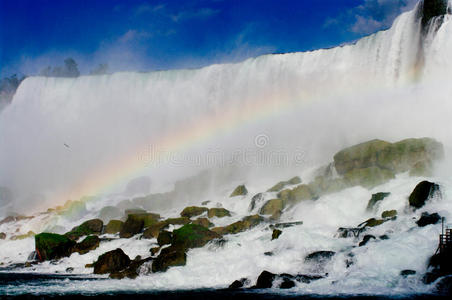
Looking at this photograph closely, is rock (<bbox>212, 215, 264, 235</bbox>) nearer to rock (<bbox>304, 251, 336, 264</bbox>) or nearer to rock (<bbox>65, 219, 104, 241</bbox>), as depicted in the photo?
rock (<bbox>304, 251, 336, 264</bbox>)

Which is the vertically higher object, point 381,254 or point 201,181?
point 201,181

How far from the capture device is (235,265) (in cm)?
1825

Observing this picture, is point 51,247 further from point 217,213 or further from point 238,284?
point 238,284

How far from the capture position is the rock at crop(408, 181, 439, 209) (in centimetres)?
2056

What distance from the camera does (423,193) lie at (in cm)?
2080

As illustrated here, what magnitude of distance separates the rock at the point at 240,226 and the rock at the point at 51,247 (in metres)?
9.80

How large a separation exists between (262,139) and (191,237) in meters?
31.9

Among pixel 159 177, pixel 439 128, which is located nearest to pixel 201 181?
pixel 159 177

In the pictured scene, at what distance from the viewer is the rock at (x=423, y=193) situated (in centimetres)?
2056

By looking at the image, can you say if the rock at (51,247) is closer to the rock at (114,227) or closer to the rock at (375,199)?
the rock at (114,227)

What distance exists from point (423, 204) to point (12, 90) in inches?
4704

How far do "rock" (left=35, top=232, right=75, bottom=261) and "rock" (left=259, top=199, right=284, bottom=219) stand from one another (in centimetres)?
1399

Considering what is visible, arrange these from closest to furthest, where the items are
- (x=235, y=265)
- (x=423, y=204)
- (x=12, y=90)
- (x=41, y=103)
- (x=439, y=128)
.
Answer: (x=235, y=265) < (x=423, y=204) < (x=439, y=128) < (x=41, y=103) < (x=12, y=90)

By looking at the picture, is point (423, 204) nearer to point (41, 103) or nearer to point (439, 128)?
point (439, 128)
